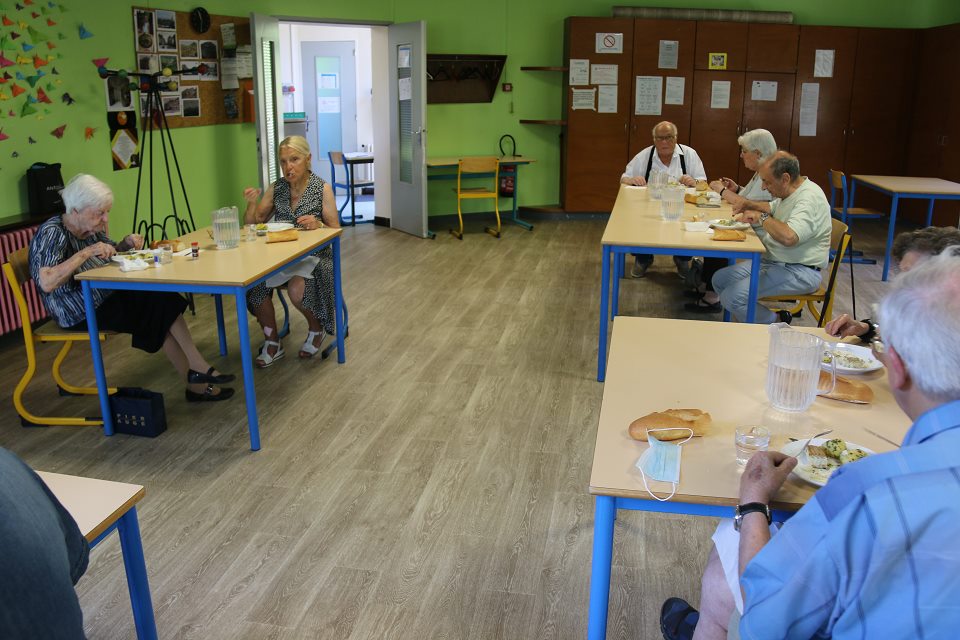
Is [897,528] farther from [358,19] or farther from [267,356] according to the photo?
[358,19]

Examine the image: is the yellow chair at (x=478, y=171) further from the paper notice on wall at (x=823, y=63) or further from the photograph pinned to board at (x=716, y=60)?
the paper notice on wall at (x=823, y=63)

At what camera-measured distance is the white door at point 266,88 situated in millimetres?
6816

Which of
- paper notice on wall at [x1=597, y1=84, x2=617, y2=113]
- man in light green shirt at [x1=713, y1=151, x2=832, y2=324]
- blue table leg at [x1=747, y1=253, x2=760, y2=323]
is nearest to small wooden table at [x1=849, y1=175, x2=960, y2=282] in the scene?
man in light green shirt at [x1=713, y1=151, x2=832, y2=324]

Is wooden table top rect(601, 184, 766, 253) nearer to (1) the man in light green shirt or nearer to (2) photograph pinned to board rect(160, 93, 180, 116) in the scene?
(1) the man in light green shirt

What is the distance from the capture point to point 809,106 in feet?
29.8

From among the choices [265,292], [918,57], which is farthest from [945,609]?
[918,57]

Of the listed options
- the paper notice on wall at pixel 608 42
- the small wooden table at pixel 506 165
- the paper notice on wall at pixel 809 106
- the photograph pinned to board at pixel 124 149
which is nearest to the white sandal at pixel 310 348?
the photograph pinned to board at pixel 124 149

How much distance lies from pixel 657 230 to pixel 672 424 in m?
2.60

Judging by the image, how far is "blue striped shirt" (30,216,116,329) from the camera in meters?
3.50

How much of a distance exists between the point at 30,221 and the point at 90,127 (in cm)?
94

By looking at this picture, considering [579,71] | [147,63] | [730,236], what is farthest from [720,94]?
[147,63]

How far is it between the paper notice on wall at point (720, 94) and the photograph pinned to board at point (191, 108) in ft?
17.7

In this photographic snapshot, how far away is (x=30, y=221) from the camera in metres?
4.84

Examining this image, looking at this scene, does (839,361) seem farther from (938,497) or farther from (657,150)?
(657,150)
